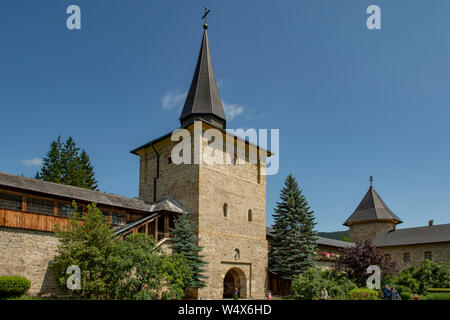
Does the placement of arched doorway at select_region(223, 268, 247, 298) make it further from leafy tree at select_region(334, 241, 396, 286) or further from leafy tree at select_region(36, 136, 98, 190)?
leafy tree at select_region(36, 136, 98, 190)

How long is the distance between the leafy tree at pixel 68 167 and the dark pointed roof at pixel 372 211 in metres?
30.0

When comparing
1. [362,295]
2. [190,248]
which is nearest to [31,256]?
[190,248]

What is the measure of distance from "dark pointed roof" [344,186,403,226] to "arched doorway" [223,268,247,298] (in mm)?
22614

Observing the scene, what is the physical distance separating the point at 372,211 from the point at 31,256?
1401 inches

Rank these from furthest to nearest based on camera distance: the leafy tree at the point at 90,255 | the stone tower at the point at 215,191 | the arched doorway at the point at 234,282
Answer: the arched doorway at the point at 234,282
the stone tower at the point at 215,191
the leafy tree at the point at 90,255

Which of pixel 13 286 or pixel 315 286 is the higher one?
pixel 13 286

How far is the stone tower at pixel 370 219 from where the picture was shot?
41.1m

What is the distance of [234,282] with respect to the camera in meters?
24.4

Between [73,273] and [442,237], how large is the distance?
32.2m

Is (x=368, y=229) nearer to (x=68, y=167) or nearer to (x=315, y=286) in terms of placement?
(x=315, y=286)

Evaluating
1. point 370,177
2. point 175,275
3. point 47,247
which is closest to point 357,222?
point 370,177

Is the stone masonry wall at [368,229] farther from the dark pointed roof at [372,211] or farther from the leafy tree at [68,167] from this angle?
the leafy tree at [68,167]

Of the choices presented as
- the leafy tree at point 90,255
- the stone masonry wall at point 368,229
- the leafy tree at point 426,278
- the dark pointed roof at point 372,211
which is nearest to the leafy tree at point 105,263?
the leafy tree at point 90,255
